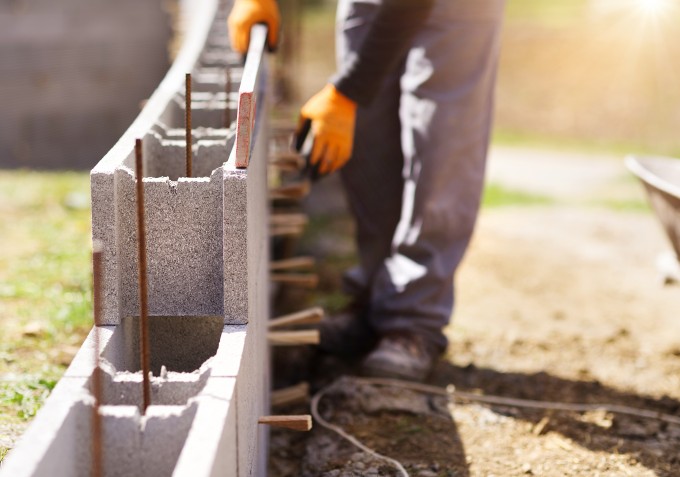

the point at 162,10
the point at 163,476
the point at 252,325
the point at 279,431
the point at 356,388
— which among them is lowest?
the point at 279,431

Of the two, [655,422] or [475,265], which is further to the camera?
[475,265]

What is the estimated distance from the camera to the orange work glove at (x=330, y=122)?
3.18 meters

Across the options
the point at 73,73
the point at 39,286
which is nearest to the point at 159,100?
the point at 39,286

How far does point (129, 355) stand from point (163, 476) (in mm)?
547

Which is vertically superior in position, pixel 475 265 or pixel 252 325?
pixel 252 325

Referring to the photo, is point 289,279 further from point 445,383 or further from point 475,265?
point 475,265

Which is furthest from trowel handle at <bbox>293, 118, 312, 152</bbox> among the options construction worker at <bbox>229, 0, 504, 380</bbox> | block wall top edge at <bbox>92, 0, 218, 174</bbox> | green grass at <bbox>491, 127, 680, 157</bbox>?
green grass at <bbox>491, 127, 680, 157</bbox>

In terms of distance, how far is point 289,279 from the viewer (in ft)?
13.0

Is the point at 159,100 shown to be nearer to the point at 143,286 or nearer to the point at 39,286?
the point at 143,286

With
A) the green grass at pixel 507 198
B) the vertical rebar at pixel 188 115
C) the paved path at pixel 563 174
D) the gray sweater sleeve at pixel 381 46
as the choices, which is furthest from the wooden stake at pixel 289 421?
the paved path at pixel 563 174

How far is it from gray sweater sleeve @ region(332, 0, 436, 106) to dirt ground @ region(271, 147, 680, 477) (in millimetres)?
1127

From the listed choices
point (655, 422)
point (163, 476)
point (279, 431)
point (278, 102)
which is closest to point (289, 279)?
point (279, 431)

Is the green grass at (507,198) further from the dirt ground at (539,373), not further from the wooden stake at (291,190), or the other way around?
the wooden stake at (291,190)

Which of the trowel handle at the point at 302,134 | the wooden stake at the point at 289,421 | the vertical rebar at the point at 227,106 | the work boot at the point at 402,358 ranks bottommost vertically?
the work boot at the point at 402,358
